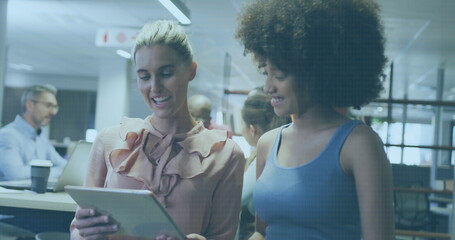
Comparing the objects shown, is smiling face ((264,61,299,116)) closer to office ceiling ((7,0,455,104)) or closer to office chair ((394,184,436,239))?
office ceiling ((7,0,455,104))

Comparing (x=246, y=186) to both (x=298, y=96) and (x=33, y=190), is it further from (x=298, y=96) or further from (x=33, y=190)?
(x=33, y=190)

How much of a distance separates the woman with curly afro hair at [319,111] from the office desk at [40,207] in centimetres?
109

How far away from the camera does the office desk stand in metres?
1.71

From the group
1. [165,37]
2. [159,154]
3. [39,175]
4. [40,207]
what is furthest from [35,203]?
[165,37]

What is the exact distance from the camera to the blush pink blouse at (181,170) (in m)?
0.94

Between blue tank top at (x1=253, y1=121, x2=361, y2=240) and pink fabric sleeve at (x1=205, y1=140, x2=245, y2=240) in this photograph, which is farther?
pink fabric sleeve at (x1=205, y1=140, x2=245, y2=240)

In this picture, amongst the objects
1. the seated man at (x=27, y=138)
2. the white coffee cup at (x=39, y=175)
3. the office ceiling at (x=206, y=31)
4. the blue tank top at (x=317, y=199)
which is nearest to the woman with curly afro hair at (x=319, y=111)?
the blue tank top at (x=317, y=199)

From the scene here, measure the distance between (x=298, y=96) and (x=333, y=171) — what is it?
0.50 feet

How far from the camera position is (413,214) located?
4543mm

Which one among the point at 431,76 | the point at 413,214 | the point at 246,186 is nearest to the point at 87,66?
the point at 431,76

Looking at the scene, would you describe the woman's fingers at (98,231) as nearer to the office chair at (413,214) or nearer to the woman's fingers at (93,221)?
the woman's fingers at (93,221)

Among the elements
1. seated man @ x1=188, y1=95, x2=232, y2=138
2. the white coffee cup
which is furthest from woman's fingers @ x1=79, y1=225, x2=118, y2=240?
seated man @ x1=188, y1=95, x2=232, y2=138

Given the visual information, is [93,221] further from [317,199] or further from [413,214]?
[413,214]

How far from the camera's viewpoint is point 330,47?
832 millimetres
